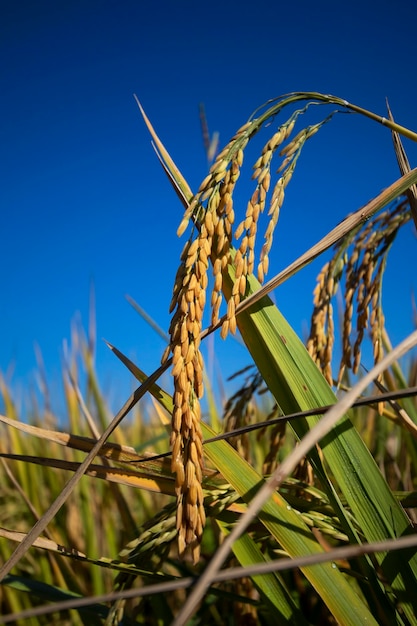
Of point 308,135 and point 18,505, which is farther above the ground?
point 308,135

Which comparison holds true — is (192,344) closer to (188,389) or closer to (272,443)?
(188,389)

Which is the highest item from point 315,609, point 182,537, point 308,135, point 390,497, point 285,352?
point 308,135

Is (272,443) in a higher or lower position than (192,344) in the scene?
lower

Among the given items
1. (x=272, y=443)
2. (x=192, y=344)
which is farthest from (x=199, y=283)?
(x=272, y=443)

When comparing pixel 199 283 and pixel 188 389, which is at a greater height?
pixel 199 283

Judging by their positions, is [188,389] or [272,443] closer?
[188,389]

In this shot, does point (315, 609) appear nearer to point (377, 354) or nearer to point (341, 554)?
point (377, 354)

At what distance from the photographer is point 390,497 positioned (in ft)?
2.48

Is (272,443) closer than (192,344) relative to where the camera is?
No

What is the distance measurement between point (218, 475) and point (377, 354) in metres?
0.40

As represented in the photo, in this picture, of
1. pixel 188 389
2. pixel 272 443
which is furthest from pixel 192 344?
pixel 272 443

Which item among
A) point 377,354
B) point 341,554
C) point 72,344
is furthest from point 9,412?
point 341,554

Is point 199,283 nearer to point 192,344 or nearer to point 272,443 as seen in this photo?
point 192,344

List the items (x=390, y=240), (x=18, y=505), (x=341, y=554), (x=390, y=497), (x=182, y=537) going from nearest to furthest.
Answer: (x=341, y=554) → (x=182, y=537) → (x=390, y=497) → (x=390, y=240) → (x=18, y=505)
